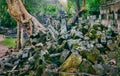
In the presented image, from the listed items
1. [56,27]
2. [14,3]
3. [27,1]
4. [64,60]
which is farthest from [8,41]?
[64,60]

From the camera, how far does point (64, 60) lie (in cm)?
1039

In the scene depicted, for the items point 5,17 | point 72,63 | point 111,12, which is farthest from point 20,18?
point 5,17

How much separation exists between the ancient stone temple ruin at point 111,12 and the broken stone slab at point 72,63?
593 cm

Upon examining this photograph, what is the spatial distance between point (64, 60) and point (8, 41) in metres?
18.0

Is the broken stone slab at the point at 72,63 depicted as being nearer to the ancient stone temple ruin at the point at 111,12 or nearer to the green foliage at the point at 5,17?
the ancient stone temple ruin at the point at 111,12

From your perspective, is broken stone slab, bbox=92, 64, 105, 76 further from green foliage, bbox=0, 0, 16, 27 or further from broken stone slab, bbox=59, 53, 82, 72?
green foliage, bbox=0, 0, 16, 27

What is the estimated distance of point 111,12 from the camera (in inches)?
685

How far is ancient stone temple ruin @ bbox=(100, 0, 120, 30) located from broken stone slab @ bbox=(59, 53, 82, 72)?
19.5 feet

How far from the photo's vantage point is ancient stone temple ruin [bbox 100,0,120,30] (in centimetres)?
1609

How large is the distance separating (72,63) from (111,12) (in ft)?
28.0

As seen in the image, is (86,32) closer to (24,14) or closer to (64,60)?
(64,60)

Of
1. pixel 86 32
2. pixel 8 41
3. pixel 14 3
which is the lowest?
pixel 8 41

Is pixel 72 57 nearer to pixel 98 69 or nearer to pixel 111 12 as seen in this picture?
pixel 98 69

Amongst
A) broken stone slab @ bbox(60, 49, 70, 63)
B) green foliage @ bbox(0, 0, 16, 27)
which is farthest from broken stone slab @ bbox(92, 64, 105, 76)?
green foliage @ bbox(0, 0, 16, 27)
